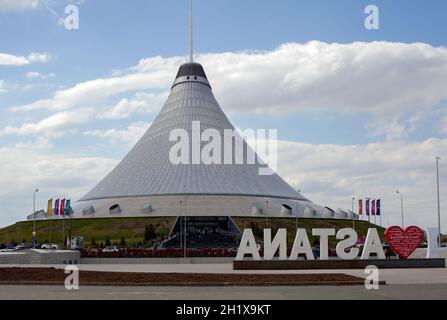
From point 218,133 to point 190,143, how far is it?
3838 millimetres

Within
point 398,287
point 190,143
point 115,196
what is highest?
point 190,143

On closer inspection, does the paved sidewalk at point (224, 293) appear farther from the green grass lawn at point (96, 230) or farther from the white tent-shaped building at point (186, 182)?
the white tent-shaped building at point (186, 182)

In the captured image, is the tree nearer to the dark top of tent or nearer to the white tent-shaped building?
the white tent-shaped building

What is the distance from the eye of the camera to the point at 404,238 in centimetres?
3259

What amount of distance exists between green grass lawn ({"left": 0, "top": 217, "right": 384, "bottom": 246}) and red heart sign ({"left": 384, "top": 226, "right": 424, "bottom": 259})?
29943 mm

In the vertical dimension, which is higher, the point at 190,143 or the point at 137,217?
the point at 190,143

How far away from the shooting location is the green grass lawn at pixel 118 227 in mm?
64625

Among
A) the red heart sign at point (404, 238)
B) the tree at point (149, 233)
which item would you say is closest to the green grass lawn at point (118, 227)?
the tree at point (149, 233)

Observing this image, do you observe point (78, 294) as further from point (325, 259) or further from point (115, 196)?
point (115, 196)

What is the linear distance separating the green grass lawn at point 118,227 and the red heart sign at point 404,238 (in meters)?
29.9

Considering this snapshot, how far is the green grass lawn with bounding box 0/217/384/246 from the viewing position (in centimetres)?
6462

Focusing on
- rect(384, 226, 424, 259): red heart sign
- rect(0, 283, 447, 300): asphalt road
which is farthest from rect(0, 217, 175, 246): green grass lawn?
rect(0, 283, 447, 300): asphalt road

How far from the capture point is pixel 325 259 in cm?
3262
